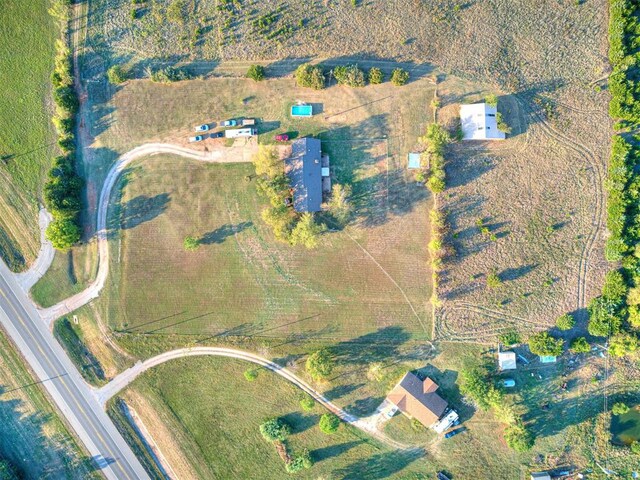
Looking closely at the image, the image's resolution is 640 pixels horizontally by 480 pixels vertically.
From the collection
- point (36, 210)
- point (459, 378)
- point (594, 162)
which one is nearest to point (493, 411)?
point (459, 378)

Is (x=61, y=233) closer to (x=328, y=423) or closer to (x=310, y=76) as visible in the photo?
(x=310, y=76)

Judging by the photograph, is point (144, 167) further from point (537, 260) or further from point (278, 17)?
point (537, 260)

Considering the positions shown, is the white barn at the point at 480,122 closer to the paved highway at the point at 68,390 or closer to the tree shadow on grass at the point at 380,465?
the tree shadow on grass at the point at 380,465

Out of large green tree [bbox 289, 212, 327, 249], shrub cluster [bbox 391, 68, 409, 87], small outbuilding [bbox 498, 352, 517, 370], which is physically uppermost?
shrub cluster [bbox 391, 68, 409, 87]

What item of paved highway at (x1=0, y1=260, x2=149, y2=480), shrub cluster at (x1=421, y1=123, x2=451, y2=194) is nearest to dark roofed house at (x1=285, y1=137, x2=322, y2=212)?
shrub cluster at (x1=421, y1=123, x2=451, y2=194)

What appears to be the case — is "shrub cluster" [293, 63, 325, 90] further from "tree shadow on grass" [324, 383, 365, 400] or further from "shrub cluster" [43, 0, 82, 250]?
"tree shadow on grass" [324, 383, 365, 400]

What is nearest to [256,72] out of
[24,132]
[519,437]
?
[24,132]
